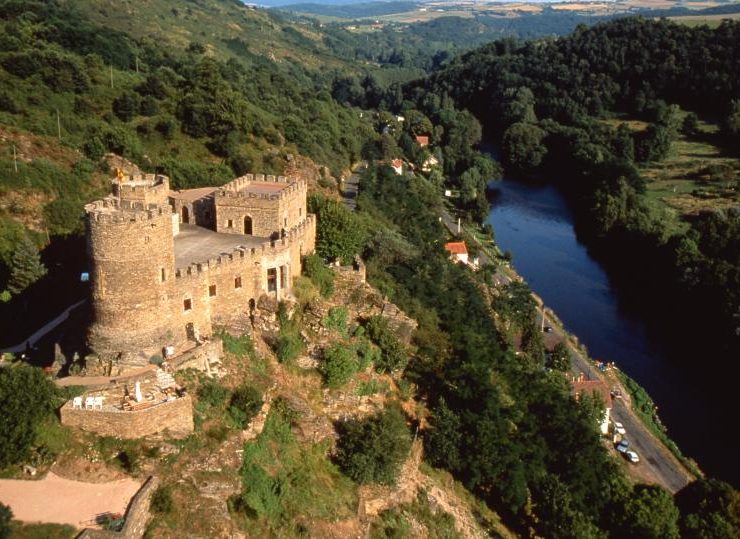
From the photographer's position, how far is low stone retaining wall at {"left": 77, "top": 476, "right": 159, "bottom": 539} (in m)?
18.7

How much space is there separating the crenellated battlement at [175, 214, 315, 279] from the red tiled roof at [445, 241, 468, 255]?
28.4 m

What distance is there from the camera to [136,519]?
19656 mm

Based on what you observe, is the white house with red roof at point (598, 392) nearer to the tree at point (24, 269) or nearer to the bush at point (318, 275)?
the bush at point (318, 275)

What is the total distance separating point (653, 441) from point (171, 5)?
380 feet

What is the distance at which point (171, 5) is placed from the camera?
127 m

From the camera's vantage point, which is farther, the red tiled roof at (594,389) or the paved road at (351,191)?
the paved road at (351,191)

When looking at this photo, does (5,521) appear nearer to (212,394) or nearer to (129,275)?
(212,394)

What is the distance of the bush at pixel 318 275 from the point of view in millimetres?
31875

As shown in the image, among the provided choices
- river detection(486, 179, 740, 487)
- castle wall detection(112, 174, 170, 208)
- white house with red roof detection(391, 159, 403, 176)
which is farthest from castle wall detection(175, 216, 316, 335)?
white house with red roof detection(391, 159, 403, 176)

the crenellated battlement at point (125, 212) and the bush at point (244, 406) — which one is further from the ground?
the crenellated battlement at point (125, 212)

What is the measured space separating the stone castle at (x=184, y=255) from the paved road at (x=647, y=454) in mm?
20917

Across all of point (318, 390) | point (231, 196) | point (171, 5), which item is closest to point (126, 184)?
point (231, 196)

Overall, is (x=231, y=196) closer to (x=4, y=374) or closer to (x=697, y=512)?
(x=4, y=374)

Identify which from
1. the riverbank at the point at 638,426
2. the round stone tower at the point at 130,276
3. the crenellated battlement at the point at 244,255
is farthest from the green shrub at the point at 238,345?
the riverbank at the point at 638,426
